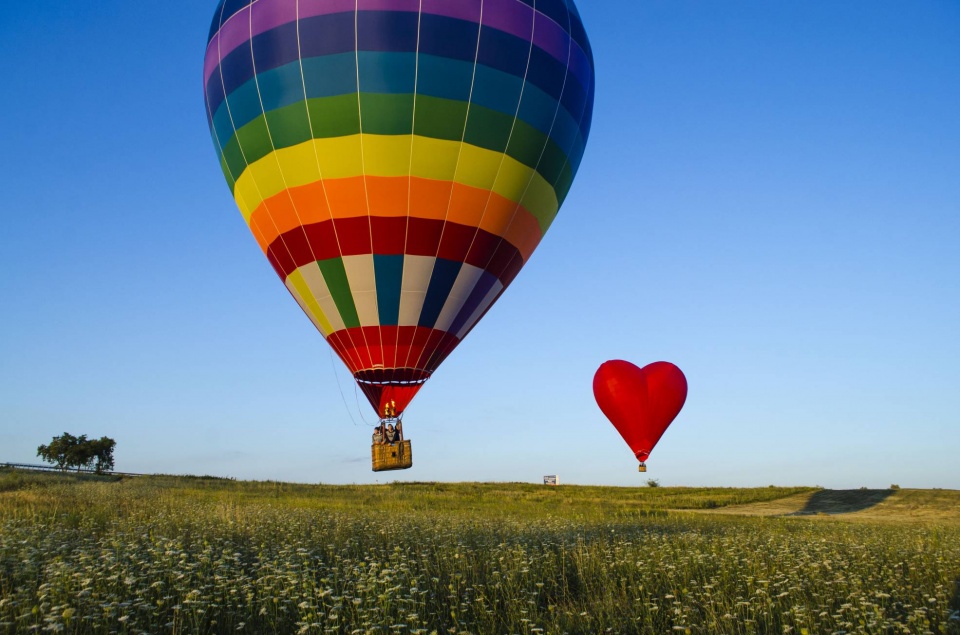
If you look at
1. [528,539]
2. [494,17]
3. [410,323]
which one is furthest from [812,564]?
[494,17]

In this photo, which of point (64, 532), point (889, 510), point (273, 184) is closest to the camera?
point (64, 532)

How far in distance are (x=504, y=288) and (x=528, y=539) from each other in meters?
7.95

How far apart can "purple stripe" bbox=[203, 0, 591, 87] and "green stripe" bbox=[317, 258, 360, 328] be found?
5072 millimetres

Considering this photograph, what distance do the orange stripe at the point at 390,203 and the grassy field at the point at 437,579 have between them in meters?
6.15

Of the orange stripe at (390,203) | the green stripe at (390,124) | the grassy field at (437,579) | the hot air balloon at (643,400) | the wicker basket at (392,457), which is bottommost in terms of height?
the grassy field at (437,579)

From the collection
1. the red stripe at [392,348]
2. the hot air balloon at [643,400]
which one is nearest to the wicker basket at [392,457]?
the red stripe at [392,348]

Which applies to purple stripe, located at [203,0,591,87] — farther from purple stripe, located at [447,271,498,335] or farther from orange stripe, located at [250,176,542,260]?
purple stripe, located at [447,271,498,335]

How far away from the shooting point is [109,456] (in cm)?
5312

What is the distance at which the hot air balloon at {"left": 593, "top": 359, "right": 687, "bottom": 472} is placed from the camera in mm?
24984

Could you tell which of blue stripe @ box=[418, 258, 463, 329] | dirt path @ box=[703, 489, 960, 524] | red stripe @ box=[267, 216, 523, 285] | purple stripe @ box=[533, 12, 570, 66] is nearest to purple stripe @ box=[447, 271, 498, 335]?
red stripe @ box=[267, 216, 523, 285]

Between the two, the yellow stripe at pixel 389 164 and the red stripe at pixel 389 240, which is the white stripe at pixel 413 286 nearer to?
the red stripe at pixel 389 240

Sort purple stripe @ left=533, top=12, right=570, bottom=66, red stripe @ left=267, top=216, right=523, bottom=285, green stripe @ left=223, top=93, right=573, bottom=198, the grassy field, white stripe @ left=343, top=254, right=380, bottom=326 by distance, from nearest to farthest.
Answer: the grassy field
green stripe @ left=223, top=93, right=573, bottom=198
red stripe @ left=267, top=216, right=523, bottom=285
white stripe @ left=343, top=254, right=380, bottom=326
purple stripe @ left=533, top=12, right=570, bottom=66

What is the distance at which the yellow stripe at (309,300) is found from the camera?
15.2 meters

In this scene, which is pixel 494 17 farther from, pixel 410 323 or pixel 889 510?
pixel 889 510
